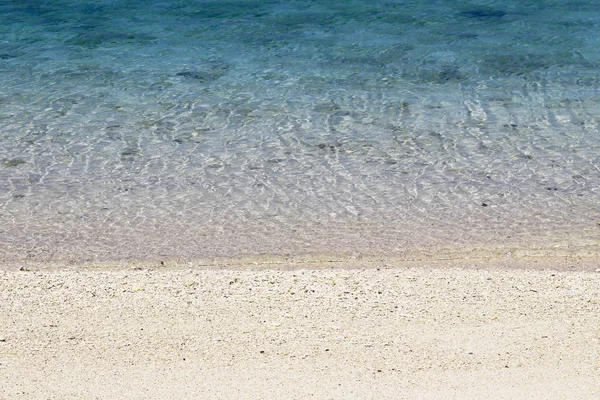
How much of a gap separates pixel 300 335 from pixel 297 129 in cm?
446

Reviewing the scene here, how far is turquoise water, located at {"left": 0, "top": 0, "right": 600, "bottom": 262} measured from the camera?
7.02 metres

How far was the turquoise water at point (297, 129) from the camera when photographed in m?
7.02

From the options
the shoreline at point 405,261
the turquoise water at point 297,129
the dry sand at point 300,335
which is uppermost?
the dry sand at point 300,335

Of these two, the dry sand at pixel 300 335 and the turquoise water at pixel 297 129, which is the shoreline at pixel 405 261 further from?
the dry sand at pixel 300 335

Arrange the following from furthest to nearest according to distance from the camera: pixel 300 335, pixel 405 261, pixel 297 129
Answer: pixel 297 129, pixel 405 261, pixel 300 335

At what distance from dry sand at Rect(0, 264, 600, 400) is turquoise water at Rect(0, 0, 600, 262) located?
1.04 metres

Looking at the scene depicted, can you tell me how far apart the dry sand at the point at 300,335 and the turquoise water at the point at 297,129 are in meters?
1.04

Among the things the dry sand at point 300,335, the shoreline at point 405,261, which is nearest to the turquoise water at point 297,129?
the shoreline at point 405,261

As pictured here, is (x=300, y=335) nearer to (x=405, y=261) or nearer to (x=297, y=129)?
(x=405, y=261)

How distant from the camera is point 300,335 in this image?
15.9 feet

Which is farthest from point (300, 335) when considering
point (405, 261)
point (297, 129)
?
point (297, 129)

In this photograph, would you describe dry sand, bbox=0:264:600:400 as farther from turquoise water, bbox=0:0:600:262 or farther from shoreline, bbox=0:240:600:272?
turquoise water, bbox=0:0:600:262

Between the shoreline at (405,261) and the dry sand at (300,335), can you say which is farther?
the shoreline at (405,261)

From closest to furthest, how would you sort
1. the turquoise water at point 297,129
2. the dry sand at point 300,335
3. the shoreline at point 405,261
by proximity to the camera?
the dry sand at point 300,335
the shoreline at point 405,261
the turquoise water at point 297,129
